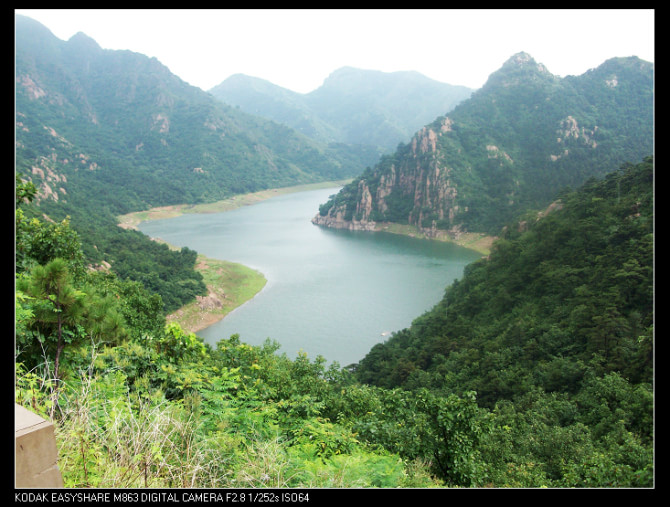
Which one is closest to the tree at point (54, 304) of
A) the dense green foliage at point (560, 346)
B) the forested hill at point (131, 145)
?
the dense green foliage at point (560, 346)

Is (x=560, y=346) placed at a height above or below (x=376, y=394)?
below

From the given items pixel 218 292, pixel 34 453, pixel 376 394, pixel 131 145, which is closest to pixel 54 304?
pixel 34 453

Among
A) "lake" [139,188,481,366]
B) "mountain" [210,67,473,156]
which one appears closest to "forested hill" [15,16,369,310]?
"lake" [139,188,481,366]

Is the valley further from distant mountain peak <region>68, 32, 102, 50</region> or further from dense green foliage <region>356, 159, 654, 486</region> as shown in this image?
distant mountain peak <region>68, 32, 102, 50</region>

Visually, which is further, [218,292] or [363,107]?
[363,107]

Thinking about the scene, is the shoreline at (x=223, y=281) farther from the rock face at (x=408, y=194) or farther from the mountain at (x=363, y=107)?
the mountain at (x=363, y=107)

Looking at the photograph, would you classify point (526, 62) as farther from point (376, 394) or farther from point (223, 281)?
point (376, 394)

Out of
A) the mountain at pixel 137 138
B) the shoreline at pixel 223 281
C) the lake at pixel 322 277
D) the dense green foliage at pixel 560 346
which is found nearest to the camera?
the dense green foliage at pixel 560 346
